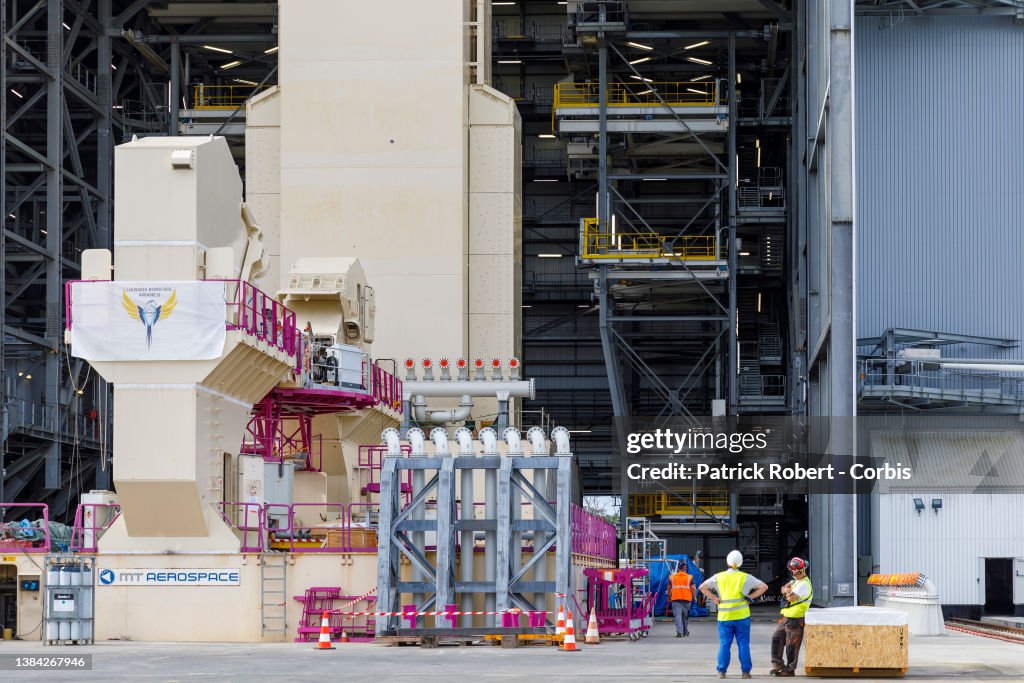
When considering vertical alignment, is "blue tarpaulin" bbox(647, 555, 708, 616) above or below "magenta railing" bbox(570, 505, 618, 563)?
below

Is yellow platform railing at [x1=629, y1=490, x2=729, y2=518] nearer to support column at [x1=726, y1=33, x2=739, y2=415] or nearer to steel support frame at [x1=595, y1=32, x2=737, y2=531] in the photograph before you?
steel support frame at [x1=595, y1=32, x2=737, y2=531]

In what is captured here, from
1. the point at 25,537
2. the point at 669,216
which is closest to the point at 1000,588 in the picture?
the point at 669,216

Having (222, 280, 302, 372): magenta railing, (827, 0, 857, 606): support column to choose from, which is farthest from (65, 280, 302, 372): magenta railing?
(827, 0, 857, 606): support column

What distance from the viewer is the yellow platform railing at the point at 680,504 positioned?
161ft

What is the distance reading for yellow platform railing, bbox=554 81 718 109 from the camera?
50500mm

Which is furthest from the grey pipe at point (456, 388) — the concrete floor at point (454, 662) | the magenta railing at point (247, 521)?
the concrete floor at point (454, 662)

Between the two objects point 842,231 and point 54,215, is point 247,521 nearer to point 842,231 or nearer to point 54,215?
point 842,231

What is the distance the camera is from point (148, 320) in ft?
87.1

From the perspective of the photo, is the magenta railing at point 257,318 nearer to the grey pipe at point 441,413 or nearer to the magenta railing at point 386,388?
the magenta railing at point 386,388

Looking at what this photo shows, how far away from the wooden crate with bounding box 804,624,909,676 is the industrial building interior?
51.0 ft

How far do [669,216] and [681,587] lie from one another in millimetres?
30848

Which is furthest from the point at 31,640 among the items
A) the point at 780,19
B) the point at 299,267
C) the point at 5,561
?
the point at 780,19
